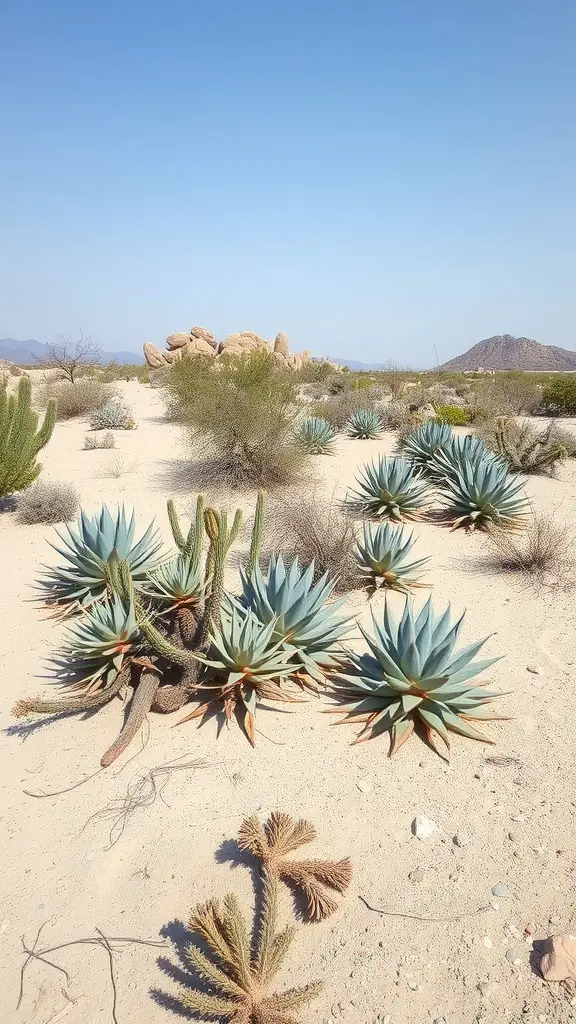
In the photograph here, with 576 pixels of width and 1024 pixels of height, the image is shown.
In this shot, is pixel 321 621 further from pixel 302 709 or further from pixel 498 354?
pixel 498 354

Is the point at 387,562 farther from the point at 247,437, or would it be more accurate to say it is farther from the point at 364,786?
the point at 247,437

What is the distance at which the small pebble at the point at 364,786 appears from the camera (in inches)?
120

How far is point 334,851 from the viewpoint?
2.66 meters

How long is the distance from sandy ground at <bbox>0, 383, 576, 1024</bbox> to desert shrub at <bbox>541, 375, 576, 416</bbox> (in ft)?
52.2

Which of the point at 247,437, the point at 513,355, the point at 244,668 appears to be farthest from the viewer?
the point at 513,355

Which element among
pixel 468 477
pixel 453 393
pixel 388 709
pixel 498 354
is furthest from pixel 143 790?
pixel 498 354

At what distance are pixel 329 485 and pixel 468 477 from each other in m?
2.86

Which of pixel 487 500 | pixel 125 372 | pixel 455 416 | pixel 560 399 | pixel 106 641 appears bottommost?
pixel 106 641

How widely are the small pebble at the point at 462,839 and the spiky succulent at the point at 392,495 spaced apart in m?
5.17

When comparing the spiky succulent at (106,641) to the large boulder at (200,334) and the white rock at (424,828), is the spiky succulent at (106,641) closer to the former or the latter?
the white rock at (424,828)

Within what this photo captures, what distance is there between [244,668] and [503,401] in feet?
54.4

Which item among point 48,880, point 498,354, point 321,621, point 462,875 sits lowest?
point 48,880

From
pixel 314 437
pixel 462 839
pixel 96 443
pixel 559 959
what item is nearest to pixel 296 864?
pixel 462 839

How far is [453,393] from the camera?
83.7 ft
